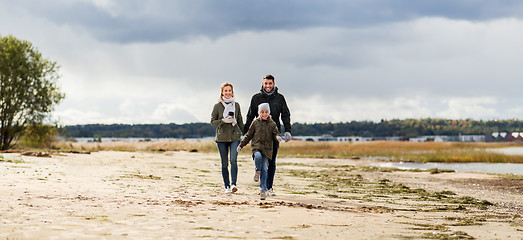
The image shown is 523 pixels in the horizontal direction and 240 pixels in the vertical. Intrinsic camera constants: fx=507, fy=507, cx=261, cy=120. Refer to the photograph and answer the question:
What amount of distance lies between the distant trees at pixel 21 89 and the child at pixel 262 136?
2773cm

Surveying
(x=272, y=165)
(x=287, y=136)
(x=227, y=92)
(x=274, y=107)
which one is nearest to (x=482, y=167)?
(x=272, y=165)

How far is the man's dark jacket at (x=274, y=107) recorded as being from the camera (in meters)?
10.5

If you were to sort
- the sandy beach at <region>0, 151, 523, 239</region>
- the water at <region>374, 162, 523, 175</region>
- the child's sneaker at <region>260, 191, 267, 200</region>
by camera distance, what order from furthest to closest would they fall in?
the water at <region>374, 162, 523, 175</region> < the child's sneaker at <region>260, 191, 267, 200</region> < the sandy beach at <region>0, 151, 523, 239</region>

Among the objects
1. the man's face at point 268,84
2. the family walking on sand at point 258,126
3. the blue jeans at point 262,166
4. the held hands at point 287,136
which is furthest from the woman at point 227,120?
the held hands at point 287,136

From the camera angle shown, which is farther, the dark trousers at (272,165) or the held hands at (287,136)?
the dark trousers at (272,165)

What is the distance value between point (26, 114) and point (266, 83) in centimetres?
2914

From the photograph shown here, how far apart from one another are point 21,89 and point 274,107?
1113 inches

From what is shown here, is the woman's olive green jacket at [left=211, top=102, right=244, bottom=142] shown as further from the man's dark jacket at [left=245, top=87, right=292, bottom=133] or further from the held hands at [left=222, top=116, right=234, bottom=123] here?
the man's dark jacket at [left=245, top=87, right=292, bottom=133]

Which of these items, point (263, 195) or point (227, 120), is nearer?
point (263, 195)

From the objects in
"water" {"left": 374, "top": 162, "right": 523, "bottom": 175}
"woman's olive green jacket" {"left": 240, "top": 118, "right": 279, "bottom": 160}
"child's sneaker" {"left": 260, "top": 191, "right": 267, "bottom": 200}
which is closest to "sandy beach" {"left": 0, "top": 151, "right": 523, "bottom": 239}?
"child's sneaker" {"left": 260, "top": 191, "right": 267, "bottom": 200}

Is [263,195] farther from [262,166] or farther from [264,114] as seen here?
[264,114]

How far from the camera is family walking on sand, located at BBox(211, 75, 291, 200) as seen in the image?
10078 millimetres

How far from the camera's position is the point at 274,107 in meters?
10.5

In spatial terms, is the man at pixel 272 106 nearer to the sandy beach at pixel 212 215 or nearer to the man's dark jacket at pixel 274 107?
the man's dark jacket at pixel 274 107
